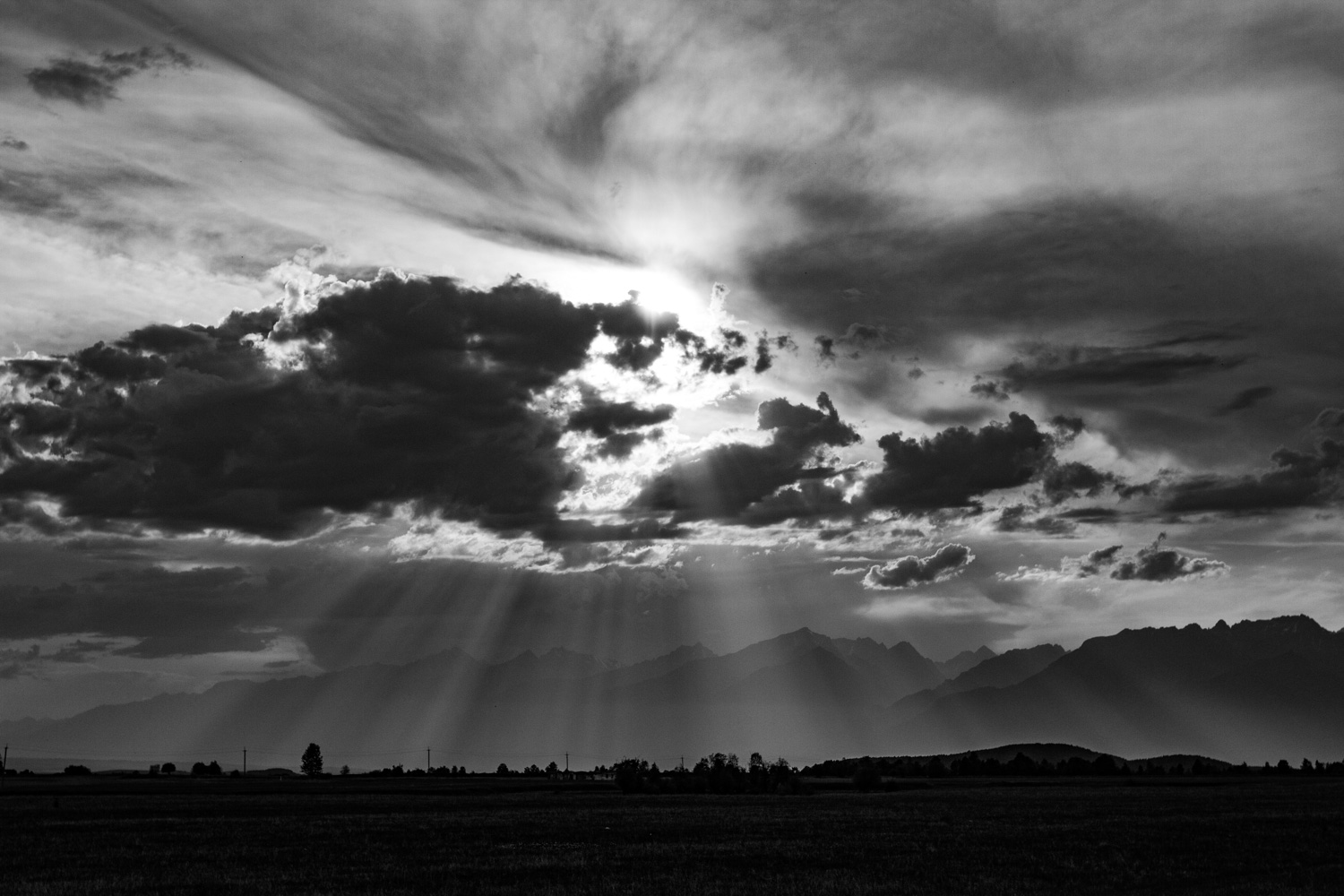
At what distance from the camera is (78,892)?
211ft

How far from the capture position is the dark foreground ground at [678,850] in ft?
222

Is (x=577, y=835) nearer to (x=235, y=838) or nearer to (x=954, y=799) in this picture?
(x=235, y=838)

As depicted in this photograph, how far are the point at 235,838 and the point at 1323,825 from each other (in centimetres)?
9334

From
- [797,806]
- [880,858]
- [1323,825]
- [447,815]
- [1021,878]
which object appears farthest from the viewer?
[797,806]

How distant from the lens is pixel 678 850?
8831 cm

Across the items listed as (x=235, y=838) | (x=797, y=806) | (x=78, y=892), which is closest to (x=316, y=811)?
(x=235, y=838)

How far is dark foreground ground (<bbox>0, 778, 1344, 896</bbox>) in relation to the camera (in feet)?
222

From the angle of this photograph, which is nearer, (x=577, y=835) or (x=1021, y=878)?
(x=1021, y=878)

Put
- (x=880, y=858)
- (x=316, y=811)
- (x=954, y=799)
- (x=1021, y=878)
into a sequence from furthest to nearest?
(x=954, y=799)
(x=316, y=811)
(x=880, y=858)
(x=1021, y=878)

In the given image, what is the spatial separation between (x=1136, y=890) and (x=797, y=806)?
340 feet

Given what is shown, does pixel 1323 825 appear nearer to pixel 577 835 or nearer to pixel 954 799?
pixel 577 835

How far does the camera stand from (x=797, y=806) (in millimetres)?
166375

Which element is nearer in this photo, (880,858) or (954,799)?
(880,858)

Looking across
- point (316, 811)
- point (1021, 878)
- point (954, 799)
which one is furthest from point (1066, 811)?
point (316, 811)
